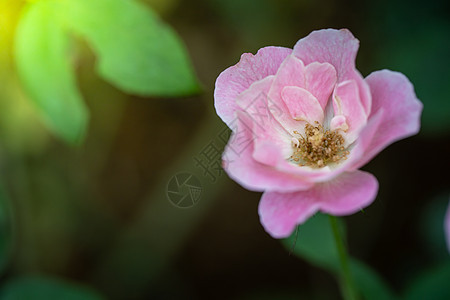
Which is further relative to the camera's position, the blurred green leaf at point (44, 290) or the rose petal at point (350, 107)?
the blurred green leaf at point (44, 290)

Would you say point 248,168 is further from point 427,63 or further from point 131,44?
point 427,63

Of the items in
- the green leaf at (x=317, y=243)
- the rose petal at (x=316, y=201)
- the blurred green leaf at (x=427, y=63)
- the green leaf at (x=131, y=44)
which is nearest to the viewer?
the rose petal at (x=316, y=201)

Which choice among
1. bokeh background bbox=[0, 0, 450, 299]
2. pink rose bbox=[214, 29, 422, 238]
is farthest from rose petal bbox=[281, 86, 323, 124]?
bokeh background bbox=[0, 0, 450, 299]

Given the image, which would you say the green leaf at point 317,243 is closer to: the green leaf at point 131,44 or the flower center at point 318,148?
the flower center at point 318,148

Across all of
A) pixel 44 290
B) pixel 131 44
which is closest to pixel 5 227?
pixel 44 290

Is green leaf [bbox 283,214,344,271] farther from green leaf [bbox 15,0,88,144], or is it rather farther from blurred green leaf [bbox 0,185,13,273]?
blurred green leaf [bbox 0,185,13,273]

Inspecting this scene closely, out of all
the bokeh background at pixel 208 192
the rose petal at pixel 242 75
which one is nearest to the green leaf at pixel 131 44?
the rose petal at pixel 242 75
